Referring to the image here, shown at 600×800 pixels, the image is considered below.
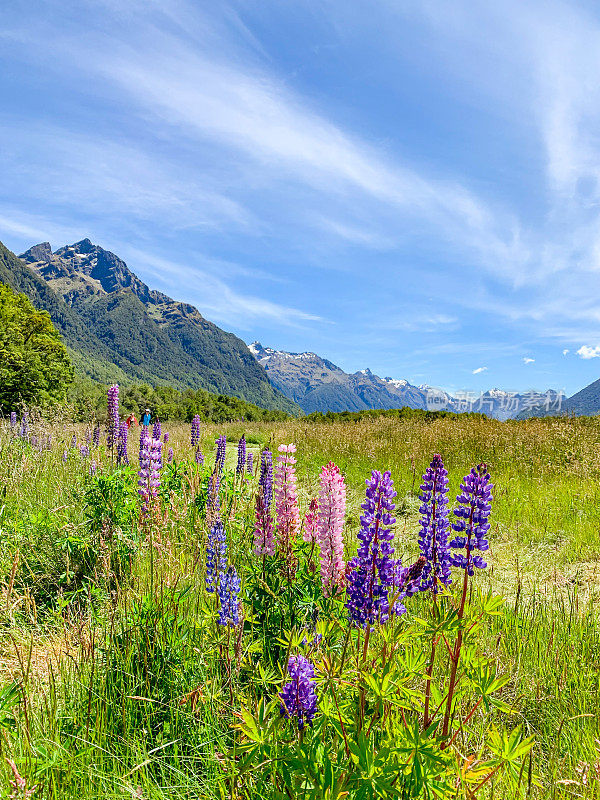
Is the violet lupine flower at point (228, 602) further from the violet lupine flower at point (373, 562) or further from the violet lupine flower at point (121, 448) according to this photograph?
the violet lupine flower at point (121, 448)

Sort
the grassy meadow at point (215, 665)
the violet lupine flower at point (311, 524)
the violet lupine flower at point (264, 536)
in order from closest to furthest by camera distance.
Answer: the grassy meadow at point (215, 665) < the violet lupine flower at point (311, 524) < the violet lupine flower at point (264, 536)

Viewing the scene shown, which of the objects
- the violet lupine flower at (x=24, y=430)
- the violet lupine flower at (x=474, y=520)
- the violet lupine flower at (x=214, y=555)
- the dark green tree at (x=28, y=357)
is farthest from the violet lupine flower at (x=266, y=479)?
the dark green tree at (x=28, y=357)

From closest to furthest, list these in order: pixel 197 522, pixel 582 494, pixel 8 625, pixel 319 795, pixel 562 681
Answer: pixel 319 795
pixel 562 681
pixel 8 625
pixel 197 522
pixel 582 494

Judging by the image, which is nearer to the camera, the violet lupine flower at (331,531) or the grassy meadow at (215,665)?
the grassy meadow at (215,665)

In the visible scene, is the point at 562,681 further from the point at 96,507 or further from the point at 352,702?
the point at 96,507

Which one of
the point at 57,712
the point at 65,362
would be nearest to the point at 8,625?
the point at 57,712

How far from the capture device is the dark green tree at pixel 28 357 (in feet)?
102

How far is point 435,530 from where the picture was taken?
6.13ft

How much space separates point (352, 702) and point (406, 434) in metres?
12.6


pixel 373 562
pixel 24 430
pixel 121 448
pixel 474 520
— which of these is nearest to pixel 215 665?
pixel 373 562

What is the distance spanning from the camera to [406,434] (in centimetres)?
1397

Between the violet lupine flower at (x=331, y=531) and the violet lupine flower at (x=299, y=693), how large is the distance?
0.74 metres

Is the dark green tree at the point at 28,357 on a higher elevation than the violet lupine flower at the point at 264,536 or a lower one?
higher

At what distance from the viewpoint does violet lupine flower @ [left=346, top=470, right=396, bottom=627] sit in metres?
1.75
